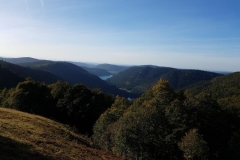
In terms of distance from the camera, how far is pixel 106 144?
5206 cm

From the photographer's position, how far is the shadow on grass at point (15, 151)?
18284 millimetres

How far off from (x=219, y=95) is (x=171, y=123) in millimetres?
144187

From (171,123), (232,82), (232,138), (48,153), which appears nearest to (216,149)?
(232,138)

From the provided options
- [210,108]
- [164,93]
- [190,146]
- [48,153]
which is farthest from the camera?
[164,93]

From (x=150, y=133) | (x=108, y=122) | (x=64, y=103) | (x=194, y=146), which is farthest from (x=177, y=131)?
(x=64, y=103)

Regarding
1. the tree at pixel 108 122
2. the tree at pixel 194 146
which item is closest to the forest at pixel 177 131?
the tree at pixel 194 146

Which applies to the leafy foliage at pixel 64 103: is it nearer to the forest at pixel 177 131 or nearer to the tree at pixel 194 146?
the forest at pixel 177 131

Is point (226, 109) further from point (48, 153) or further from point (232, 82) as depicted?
point (232, 82)

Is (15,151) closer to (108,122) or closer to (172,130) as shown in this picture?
(172,130)

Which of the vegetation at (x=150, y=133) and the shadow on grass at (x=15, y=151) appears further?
the vegetation at (x=150, y=133)

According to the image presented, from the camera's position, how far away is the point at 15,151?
19531 millimetres

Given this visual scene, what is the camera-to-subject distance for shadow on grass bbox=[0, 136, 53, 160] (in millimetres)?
18284

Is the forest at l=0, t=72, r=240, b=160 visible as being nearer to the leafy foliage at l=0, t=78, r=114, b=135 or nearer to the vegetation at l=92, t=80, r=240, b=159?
the vegetation at l=92, t=80, r=240, b=159

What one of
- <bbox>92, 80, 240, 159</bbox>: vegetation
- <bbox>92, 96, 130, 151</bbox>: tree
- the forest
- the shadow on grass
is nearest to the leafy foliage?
<bbox>92, 96, 130, 151</bbox>: tree
